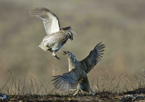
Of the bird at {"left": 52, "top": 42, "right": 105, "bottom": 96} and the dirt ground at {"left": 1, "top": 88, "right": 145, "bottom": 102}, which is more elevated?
the bird at {"left": 52, "top": 42, "right": 105, "bottom": 96}

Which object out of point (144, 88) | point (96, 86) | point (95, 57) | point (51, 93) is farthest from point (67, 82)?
point (144, 88)

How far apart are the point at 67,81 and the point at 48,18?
252 cm

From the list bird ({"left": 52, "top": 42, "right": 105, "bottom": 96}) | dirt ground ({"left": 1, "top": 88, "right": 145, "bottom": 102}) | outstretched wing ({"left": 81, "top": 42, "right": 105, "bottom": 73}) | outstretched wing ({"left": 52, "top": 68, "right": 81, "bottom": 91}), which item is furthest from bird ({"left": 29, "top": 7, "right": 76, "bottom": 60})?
dirt ground ({"left": 1, "top": 88, "right": 145, "bottom": 102})

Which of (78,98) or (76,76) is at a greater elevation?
(76,76)

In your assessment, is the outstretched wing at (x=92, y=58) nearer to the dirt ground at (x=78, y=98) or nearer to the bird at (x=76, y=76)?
the bird at (x=76, y=76)

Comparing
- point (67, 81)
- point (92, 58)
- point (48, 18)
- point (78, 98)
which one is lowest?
point (78, 98)

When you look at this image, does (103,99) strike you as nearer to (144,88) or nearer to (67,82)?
(67,82)

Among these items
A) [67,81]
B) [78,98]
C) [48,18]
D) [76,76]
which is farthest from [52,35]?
[78,98]

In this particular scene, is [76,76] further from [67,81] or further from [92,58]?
[92,58]

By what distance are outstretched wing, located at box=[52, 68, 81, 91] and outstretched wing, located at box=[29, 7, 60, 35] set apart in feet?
6.80

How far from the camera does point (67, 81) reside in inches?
223

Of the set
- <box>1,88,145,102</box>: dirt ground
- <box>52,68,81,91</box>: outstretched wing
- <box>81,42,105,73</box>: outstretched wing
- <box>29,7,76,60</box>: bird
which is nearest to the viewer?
<box>1,88,145,102</box>: dirt ground

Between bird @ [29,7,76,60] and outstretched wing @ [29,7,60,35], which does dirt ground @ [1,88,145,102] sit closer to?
bird @ [29,7,76,60]

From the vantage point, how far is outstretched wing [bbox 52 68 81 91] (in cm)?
555
